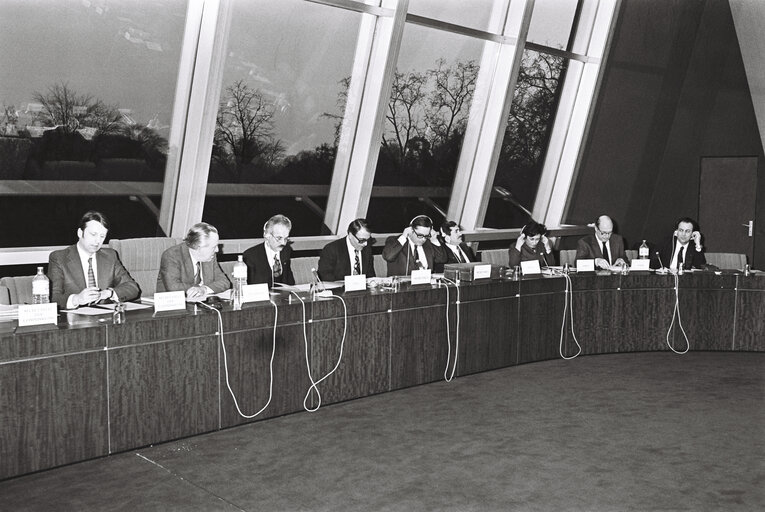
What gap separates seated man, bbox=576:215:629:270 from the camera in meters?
6.90

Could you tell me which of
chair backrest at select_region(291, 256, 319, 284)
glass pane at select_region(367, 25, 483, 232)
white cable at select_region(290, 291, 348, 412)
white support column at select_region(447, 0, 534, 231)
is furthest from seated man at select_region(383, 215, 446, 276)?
white support column at select_region(447, 0, 534, 231)

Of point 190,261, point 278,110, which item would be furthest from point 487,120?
point 190,261

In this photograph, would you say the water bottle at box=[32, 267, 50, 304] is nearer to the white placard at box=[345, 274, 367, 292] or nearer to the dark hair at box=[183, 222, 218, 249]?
the dark hair at box=[183, 222, 218, 249]

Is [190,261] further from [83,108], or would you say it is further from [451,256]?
[451,256]

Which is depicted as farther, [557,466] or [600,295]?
[600,295]

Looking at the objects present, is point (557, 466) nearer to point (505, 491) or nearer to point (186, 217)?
point (505, 491)

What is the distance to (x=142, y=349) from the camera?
3.74 metres

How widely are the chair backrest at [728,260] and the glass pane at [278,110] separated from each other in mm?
3659

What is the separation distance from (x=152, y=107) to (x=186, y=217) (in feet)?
2.83

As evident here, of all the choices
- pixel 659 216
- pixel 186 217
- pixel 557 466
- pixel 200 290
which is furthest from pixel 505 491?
pixel 659 216

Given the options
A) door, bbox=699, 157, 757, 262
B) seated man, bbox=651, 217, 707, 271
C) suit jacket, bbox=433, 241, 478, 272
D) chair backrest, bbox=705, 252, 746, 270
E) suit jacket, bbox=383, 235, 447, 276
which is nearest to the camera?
suit jacket, bbox=383, 235, 447, 276

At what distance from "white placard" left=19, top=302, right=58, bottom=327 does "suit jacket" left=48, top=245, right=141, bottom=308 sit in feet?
2.20

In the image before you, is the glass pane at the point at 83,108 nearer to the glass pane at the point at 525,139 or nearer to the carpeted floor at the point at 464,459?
the carpeted floor at the point at 464,459

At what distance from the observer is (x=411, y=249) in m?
6.01
